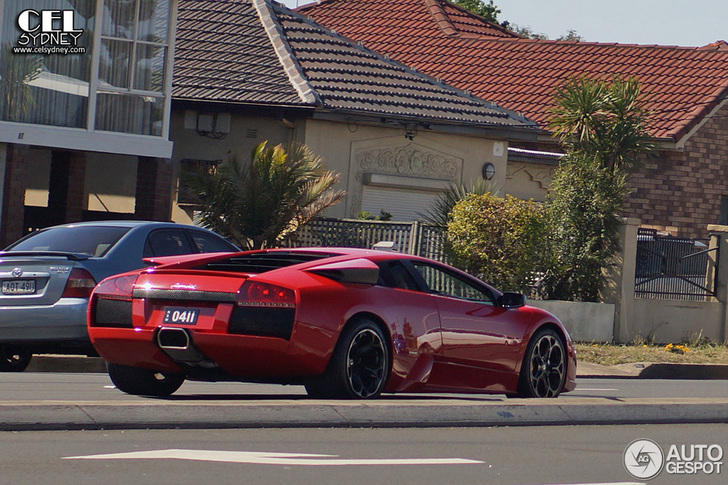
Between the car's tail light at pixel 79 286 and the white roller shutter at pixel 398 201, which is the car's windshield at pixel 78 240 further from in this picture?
the white roller shutter at pixel 398 201

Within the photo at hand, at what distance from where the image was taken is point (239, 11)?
27578 millimetres

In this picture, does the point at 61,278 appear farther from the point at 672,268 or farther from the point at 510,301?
the point at 672,268

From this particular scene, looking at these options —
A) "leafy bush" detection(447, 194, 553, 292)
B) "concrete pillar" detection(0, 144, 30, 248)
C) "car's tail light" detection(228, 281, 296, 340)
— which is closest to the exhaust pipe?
"car's tail light" detection(228, 281, 296, 340)

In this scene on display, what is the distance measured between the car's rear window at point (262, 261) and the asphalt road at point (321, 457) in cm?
153

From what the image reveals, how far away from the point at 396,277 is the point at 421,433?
65.7 inches

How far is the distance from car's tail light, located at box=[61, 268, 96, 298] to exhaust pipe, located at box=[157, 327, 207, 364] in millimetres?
2552

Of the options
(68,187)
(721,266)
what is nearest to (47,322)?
(68,187)

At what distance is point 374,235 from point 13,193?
19.3 feet

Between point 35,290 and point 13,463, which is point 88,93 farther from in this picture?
point 13,463

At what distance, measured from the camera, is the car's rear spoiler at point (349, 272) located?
913 centimetres

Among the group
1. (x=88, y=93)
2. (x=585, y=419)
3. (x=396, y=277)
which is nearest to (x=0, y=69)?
(x=88, y=93)

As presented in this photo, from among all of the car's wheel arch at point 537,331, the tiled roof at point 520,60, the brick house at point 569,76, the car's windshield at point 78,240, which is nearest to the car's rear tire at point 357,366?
the car's wheel arch at point 537,331

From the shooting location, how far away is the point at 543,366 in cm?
1070

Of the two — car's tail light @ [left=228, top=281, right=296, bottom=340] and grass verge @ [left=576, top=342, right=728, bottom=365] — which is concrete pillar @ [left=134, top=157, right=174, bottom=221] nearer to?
grass verge @ [left=576, top=342, right=728, bottom=365]
